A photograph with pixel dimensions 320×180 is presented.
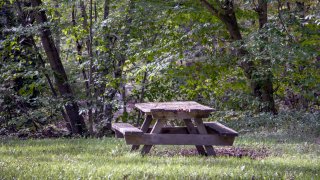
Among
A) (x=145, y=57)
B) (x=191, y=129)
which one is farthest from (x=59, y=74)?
(x=191, y=129)

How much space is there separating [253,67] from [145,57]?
11.8ft

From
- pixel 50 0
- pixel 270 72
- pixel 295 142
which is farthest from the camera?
pixel 270 72

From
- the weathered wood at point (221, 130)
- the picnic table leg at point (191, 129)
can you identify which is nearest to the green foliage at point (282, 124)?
the weathered wood at point (221, 130)

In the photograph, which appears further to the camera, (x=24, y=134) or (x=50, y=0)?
(x=24, y=134)

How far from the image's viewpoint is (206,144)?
8.16m

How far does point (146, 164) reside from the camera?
23.2 feet

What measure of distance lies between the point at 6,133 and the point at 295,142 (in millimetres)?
10396

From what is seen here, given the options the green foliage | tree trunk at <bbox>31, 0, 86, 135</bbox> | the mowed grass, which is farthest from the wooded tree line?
the mowed grass

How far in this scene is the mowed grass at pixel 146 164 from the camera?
5996 mm

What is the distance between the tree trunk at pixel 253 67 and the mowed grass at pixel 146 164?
6433 mm

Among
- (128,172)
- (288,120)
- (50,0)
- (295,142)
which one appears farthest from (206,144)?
(50,0)

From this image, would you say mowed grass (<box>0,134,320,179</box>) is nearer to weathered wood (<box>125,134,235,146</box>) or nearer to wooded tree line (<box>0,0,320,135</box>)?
weathered wood (<box>125,134,235,146</box>)

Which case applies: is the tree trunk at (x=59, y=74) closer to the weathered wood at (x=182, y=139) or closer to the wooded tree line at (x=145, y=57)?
the wooded tree line at (x=145, y=57)

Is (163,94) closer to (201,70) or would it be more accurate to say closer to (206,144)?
(201,70)
